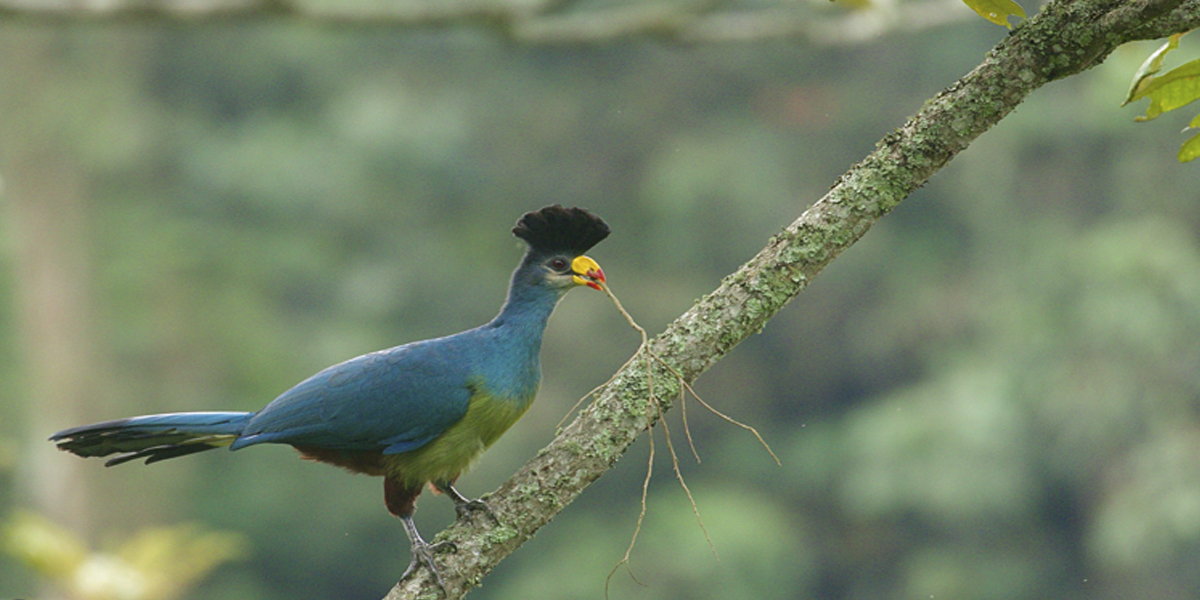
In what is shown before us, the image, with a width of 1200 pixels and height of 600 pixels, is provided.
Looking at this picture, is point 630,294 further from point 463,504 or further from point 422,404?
point 463,504

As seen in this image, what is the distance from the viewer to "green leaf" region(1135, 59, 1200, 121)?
1.84 metres

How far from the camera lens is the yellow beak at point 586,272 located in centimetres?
265

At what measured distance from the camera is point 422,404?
8.43ft

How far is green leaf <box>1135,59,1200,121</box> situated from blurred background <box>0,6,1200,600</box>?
383 inches

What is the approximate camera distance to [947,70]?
1315 centimetres

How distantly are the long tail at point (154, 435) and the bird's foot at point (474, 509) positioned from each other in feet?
1.65

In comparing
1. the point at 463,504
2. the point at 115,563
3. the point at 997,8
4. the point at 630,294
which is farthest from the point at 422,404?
the point at 630,294

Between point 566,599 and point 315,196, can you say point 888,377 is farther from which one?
point 315,196

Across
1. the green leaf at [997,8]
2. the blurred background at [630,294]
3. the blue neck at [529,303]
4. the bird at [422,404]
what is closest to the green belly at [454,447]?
the bird at [422,404]

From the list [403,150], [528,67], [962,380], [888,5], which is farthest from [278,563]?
[888,5]

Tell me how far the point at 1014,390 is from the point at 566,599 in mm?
4941

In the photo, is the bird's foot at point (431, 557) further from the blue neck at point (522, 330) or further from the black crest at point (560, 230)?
the black crest at point (560, 230)

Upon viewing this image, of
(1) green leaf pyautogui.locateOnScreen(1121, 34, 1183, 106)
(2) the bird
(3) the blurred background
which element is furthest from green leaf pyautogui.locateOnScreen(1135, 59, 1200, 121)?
(3) the blurred background

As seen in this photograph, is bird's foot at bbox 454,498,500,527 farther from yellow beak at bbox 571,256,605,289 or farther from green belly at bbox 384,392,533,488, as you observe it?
yellow beak at bbox 571,256,605,289
